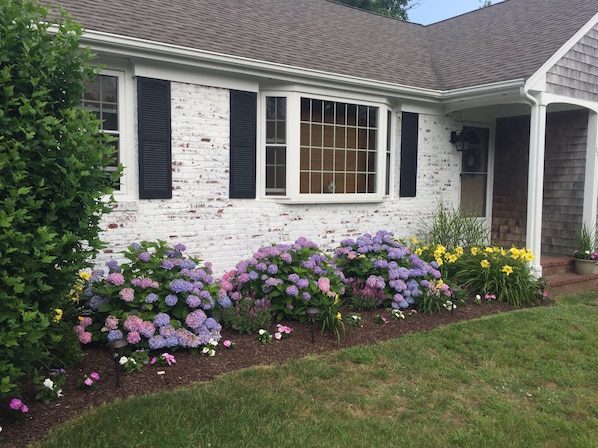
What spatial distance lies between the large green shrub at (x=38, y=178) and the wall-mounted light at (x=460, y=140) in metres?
7.26

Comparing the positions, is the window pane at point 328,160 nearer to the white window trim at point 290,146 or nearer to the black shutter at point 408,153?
the white window trim at point 290,146

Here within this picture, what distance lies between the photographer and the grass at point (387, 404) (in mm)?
3090

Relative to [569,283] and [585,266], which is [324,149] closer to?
[569,283]

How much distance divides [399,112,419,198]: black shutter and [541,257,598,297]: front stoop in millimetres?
2600

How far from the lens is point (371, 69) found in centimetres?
828

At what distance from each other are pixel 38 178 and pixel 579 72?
27.5 feet

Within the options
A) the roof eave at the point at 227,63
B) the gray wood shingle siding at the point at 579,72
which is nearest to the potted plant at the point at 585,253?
the gray wood shingle siding at the point at 579,72

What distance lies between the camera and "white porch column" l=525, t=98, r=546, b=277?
24.7 feet

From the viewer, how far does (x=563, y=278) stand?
8.15 m

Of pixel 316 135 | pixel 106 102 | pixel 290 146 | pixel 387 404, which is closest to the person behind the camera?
pixel 387 404

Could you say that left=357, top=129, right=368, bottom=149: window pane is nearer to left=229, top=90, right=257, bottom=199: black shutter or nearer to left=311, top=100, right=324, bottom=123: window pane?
left=311, top=100, right=324, bottom=123: window pane

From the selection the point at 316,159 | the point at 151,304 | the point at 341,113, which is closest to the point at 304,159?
the point at 316,159

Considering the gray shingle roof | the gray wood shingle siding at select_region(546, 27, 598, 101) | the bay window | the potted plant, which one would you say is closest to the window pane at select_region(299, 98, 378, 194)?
the bay window

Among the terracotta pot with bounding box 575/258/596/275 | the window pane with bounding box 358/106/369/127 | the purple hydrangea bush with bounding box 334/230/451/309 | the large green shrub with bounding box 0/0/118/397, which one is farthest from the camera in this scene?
the terracotta pot with bounding box 575/258/596/275
